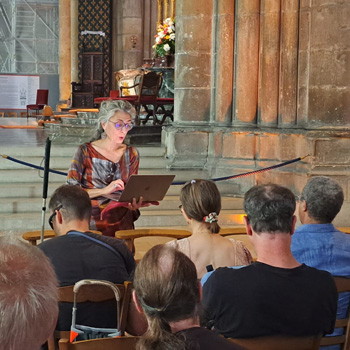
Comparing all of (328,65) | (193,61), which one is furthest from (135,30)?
(328,65)

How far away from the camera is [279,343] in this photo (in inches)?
104

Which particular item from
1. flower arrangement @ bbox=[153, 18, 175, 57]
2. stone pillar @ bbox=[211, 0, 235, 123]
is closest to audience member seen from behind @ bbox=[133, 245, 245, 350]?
stone pillar @ bbox=[211, 0, 235, 123]

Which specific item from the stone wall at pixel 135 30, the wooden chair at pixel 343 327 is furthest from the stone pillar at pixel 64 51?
the wooden chair at pixel 343 327

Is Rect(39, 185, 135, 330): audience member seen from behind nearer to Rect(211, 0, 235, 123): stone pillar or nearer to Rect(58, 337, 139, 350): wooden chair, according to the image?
Rect(58, 337, 139, 350): wooden chair

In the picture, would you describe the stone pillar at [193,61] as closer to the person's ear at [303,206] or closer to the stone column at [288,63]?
the stone column at [288,63]

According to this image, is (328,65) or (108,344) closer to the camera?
(108,344)

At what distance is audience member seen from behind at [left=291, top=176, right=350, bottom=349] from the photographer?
3408mm

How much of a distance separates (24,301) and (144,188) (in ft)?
11.3

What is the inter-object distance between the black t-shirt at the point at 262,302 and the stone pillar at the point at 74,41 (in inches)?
642

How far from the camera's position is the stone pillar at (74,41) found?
1833 centimetres

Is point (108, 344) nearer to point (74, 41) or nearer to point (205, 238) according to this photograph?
point (205, 238)

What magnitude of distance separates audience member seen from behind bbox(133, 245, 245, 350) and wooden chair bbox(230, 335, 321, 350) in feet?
2.17

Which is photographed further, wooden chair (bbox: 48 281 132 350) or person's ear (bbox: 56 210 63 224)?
person's ear (bbox: 56 210 63 224)

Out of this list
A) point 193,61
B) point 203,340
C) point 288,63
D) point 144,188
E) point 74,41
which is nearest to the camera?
point 203,340
